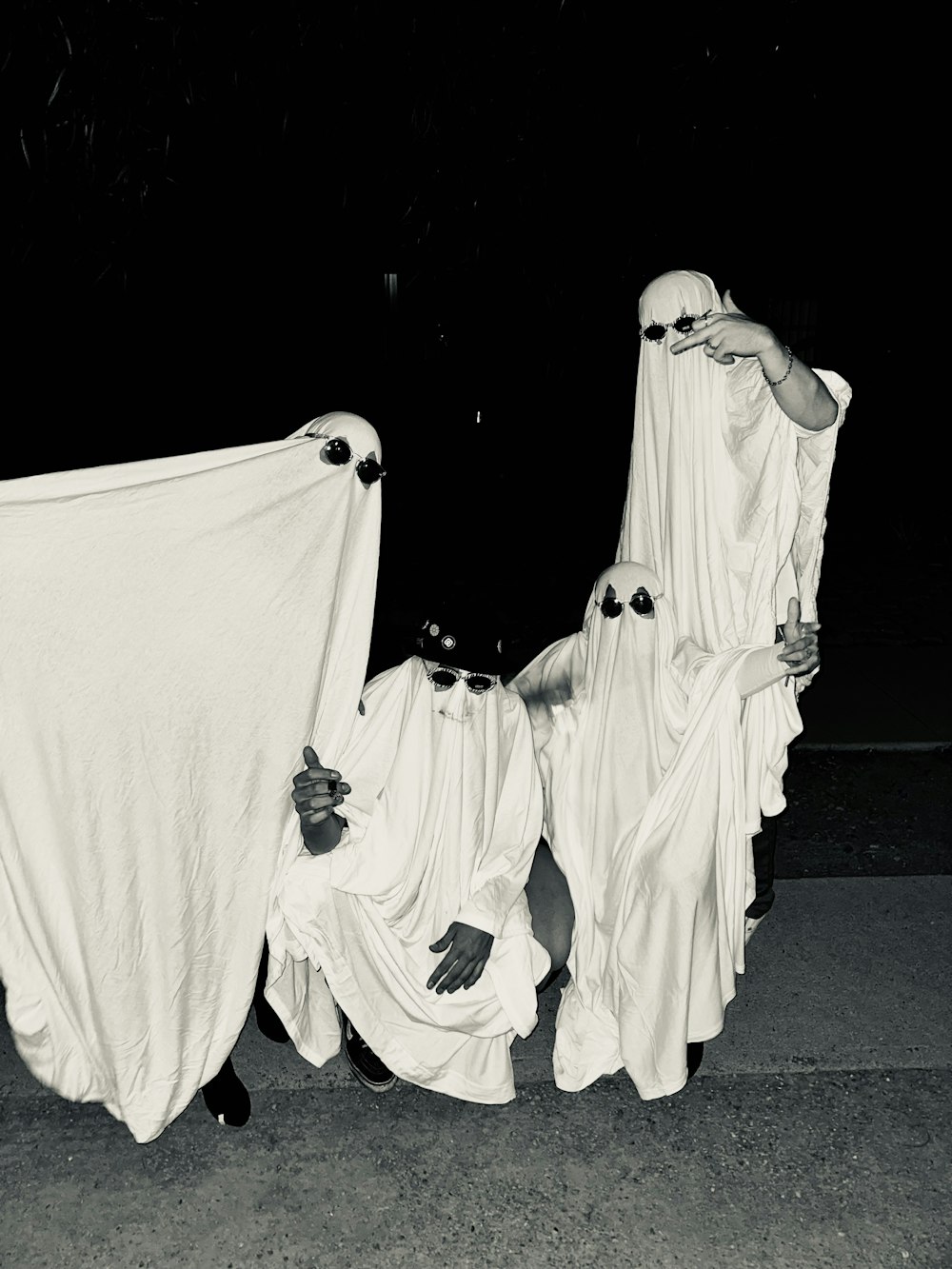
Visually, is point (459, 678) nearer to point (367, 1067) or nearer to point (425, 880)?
point (425, 880)

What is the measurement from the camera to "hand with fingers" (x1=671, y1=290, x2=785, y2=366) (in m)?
3.14

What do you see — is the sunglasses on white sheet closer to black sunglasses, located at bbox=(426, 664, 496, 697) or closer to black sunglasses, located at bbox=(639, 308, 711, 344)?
black sunglasses, located at bbox=(426, 664, 496, 697)

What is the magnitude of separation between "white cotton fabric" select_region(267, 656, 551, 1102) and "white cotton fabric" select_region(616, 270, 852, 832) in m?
0.67

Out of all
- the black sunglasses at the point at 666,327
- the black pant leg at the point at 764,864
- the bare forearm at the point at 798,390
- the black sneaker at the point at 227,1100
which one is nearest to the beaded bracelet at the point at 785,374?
the bare forearm at the point at 798,390

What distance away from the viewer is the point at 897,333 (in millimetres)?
12086

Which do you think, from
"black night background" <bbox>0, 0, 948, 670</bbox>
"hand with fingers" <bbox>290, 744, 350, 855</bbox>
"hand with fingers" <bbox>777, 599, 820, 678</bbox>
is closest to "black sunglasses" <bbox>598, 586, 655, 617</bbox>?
"hand with fingers" <bbox>777, 599, 820, 678</bbox>

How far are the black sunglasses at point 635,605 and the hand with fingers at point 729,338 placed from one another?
0.69m

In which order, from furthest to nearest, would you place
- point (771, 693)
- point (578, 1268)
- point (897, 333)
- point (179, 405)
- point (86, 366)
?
point (897, 333) → point (179, 405) → point (86, 366) → point (771, 693) → point (578, 1268)

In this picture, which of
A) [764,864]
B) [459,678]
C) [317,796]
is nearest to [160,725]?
[317,796]

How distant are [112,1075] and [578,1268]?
133 centimetres

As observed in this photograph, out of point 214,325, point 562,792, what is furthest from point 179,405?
point 562,792

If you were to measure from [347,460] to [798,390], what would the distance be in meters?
1.27

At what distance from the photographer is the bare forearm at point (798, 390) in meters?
3.17

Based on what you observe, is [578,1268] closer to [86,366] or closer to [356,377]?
[86,366]
